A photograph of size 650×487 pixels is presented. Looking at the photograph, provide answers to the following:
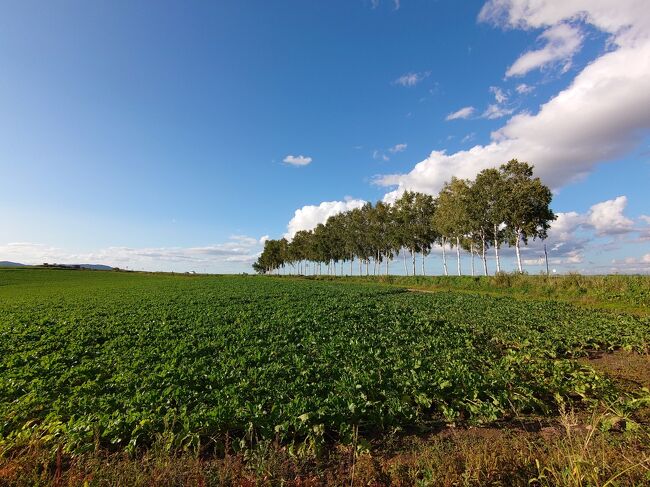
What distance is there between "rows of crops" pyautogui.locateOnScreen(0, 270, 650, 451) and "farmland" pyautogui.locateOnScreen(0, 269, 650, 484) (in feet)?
0.16

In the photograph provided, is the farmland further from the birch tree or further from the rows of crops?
the birch tree

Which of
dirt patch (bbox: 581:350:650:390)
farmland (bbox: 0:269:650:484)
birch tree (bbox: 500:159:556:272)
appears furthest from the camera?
birch tree (bbox: 500:159:556:272)

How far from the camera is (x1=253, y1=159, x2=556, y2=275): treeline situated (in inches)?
1992

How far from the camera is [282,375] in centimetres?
1032

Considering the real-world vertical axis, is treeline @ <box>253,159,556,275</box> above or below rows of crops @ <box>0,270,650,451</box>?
above

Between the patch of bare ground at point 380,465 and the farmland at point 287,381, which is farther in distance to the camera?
the farmland at point 287,381

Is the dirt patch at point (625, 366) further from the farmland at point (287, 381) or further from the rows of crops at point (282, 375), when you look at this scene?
the rows of crops at point (282, 375)

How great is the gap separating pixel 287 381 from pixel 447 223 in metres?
54.2

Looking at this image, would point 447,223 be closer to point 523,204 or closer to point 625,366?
point 523,204

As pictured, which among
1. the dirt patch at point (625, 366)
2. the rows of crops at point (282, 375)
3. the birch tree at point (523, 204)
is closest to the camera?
the rows of crops at point (282, 375)

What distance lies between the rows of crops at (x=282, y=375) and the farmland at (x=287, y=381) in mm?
49

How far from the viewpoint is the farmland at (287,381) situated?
711 centimetres

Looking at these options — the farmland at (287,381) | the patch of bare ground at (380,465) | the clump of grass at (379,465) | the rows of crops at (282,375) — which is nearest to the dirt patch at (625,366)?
the farmland at (287,381)

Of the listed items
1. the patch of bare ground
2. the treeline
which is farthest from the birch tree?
the patch of bare ground
